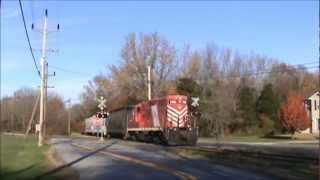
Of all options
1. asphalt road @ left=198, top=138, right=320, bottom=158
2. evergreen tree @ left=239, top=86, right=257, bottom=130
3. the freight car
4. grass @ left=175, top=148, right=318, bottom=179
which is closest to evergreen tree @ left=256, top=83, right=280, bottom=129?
evergreen tree @ left=239, top=86, right=257, bottom=130

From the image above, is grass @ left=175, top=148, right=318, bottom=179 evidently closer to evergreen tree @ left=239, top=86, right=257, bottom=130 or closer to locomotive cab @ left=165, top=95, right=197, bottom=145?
locomotive cab @ left=165, top=95, right=197, bottom=145

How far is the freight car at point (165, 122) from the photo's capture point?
46.3m

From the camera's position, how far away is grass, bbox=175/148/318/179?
22.0m

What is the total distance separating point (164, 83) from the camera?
91.1 m

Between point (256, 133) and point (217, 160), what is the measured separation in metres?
59.9

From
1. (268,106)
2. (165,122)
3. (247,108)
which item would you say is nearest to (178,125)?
(165,122)

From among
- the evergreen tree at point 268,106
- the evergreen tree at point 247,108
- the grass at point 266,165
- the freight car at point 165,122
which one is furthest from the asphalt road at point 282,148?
the evergreen tree at point 247,108

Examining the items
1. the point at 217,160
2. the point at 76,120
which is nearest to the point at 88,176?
the point at 217,160

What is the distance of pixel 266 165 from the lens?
26000mm

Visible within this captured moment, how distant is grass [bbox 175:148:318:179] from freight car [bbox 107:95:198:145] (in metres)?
11.7

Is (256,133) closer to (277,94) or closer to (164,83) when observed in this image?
(277,94)

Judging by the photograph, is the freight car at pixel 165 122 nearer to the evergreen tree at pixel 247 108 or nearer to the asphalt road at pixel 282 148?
the asphalt road at pixel 282 148

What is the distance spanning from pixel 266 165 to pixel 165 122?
21365 mm

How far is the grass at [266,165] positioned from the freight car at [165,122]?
Answer: 11.7m
